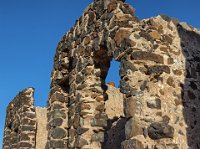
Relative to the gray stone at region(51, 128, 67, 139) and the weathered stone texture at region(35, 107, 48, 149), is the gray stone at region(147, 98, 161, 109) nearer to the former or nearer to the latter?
the gray stone at region(51, 128, 67, 139)

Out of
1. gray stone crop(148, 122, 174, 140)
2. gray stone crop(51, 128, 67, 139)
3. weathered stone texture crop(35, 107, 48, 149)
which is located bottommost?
gray stone crop(148, 122, 174, 140)

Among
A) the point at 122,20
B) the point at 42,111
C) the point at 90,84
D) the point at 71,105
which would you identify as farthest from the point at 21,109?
the point at 122,20

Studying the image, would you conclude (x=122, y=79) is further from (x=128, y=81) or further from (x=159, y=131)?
(x=159, y=131)

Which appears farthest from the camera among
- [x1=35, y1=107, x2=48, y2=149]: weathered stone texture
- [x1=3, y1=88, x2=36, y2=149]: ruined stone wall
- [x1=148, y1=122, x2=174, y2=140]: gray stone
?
[x1=35, y1=107, x2=48, y2=149]: weathered stone texture

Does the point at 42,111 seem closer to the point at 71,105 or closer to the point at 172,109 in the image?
the point at 71,105

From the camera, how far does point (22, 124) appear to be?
10.6 metres

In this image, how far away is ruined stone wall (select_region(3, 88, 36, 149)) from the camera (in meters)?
10.5

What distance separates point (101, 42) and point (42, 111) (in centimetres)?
647

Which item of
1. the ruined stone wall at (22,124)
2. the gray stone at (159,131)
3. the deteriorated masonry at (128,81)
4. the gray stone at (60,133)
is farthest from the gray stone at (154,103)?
the ruined stone wall at (22,124)

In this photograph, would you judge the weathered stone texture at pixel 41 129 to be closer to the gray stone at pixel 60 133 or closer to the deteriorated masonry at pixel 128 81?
the deteriorated masonry at pixel 128 81

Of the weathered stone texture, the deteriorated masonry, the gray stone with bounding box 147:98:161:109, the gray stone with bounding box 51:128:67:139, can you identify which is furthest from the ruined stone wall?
the gray stone with bounding box 147:98:161:109

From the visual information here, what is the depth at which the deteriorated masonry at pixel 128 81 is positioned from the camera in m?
5.09

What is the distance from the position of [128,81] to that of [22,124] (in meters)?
6.14

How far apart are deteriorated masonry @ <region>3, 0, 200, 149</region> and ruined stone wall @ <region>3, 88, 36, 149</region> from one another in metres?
2.88
